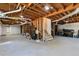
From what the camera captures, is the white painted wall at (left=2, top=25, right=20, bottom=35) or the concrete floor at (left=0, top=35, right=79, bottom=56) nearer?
the concrete floor at (left=0, top=35, right=79, bottom=56)

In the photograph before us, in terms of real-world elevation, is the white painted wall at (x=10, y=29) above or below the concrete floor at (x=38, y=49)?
above

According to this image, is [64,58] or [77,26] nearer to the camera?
[64,58]

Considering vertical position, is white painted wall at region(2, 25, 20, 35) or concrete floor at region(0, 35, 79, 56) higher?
white painted wall at region(2, 25, 20, 35)

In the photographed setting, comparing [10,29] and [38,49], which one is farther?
[10,29]

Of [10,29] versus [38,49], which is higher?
[10,29]

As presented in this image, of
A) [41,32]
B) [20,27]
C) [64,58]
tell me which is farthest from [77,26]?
[20,27]

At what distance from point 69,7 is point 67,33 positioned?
26.2 ft

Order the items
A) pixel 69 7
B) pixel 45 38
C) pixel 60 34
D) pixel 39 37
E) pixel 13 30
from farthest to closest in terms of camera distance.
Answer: pixel 13 30, pixel 60 34, pixel 39 37, pixel 45 38, pixel 69 7

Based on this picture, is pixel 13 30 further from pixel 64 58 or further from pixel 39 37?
pixel 64 58

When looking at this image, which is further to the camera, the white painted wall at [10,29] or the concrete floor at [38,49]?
the white painted wall at [10,29]

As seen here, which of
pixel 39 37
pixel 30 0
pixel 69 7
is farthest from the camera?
pixel 39 37

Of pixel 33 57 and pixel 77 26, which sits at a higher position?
pixel 77 26

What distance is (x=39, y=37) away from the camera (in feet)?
30.5

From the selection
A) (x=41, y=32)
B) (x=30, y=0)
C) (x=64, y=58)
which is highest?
(x=30, y=0)
